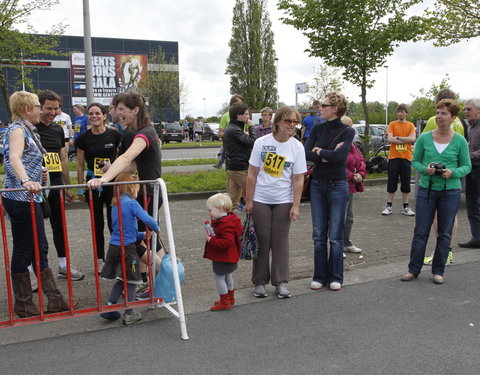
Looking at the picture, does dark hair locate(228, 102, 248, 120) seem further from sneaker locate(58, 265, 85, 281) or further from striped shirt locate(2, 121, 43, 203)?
striped shirt locate(2, 121, 43, 203)

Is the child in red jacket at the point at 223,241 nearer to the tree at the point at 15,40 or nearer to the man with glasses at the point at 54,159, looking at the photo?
the man with glasses at the point at 54,159

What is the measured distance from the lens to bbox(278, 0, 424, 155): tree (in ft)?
43.1

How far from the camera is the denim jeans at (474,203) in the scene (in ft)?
21.2

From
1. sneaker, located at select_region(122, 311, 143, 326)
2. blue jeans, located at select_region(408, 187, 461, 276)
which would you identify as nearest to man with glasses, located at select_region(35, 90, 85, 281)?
sneaker, located at select_region(122, 311, 143, 326)

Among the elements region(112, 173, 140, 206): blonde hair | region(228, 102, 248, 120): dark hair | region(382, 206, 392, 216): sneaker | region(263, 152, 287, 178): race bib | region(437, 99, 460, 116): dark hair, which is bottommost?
region(382, 206, 392, 216): sneaker

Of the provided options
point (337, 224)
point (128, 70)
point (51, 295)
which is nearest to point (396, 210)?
point (337, 224)

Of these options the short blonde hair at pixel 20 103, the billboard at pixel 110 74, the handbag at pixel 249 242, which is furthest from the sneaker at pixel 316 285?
the billboard at pixel 110 74

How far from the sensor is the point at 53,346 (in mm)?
3580

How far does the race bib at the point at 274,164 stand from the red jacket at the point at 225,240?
2.07ft

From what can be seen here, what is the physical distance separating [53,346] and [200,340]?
111cm

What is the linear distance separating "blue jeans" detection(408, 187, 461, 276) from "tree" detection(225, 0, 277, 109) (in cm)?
5563

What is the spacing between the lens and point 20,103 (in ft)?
13.3

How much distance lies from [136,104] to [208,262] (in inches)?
92.8

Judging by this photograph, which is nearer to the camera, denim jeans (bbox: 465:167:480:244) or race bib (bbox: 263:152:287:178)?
race bib (bbox: 263:152:287:178)
